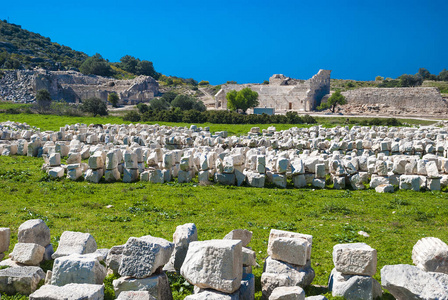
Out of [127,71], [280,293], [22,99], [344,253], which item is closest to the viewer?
[280,293]

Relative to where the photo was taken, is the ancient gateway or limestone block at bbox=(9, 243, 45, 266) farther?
the ancient gateway

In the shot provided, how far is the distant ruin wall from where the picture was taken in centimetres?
5866

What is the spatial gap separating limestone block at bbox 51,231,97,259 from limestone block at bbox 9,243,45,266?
0.99ft

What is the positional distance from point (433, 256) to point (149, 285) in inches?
155

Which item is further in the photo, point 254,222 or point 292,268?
point 254,222

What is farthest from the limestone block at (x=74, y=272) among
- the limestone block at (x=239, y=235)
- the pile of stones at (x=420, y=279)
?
the pile of stones at (x=420, y=279)

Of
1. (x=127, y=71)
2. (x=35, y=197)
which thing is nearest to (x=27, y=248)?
(x=35, y=197)

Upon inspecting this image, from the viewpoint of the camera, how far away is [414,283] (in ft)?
16.6

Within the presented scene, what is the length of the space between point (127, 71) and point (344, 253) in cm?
10040

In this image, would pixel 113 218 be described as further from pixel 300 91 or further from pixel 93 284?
pixel 300 91

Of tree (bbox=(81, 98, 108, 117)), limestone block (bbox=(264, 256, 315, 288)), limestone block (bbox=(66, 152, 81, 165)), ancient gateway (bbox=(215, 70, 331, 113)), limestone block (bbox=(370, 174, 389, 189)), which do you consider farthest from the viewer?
ancient gateway (bbox=(215, 70, 331, 113))

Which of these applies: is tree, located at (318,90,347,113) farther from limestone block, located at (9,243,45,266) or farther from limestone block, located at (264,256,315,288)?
limestone block, located at (9,243,45,266)

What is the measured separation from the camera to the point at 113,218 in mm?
9898

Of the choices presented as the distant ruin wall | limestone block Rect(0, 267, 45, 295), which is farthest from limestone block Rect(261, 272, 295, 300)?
the distant ruin wall
